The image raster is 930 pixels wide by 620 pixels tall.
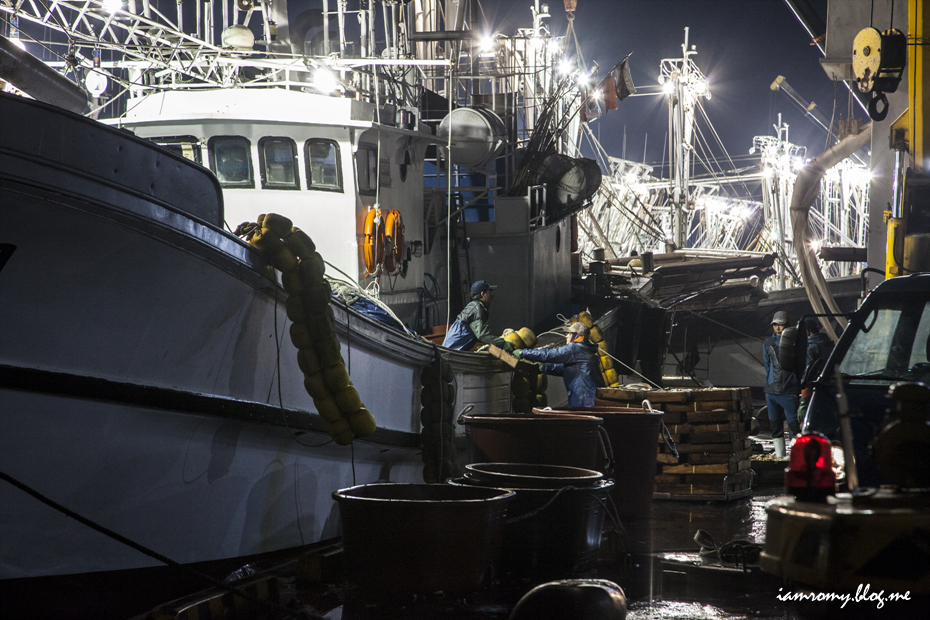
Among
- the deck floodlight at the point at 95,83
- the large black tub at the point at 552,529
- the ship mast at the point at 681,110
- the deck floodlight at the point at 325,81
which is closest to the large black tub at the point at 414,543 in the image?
the large black tub at the point at 552,529

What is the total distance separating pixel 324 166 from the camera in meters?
7.57

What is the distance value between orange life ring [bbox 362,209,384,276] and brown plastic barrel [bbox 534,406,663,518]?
261cm

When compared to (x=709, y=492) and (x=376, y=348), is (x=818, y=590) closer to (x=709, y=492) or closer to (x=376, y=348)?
(x=376, y=348)

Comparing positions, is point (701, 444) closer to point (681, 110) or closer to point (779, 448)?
point (779, 448)

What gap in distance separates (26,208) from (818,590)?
3.34m

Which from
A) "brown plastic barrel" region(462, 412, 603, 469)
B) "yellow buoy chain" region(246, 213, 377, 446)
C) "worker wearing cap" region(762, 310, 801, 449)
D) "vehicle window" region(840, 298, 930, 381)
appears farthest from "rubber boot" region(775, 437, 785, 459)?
"yellow buoy chain" region(246, 213, 377, 446)

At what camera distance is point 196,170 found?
439 cm

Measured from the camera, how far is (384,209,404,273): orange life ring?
7.77 meters

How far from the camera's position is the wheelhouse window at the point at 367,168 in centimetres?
770

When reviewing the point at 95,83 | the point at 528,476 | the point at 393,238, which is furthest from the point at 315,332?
the point at 95,83

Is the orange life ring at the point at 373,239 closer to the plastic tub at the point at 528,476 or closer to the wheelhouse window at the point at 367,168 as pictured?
the wheelhouse window at the point at 367,168

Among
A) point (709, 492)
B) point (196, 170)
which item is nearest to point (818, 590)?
point (196, 170)

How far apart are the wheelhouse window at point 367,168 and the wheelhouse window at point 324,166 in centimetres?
20

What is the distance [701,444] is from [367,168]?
4.12 meters
